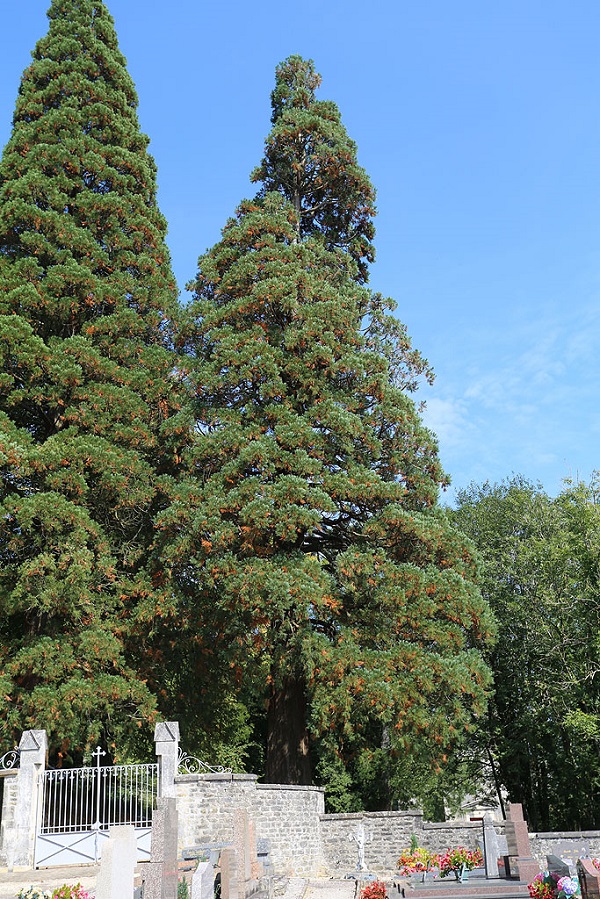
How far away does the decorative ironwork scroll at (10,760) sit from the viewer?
44.3 ft

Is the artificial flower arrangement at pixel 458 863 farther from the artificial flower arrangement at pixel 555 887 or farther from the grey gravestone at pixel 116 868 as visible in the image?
the grey gravestone at pixel 116 868

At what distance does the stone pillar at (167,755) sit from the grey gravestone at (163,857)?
456cm

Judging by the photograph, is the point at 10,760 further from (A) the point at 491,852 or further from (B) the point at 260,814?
(A) the point at 491,852

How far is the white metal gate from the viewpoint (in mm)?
12680

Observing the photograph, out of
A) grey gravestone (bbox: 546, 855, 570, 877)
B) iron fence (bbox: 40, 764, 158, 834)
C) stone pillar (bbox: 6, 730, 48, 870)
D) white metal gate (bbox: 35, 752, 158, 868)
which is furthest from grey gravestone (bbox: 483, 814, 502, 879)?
stone pillar (bbox: 6, 730, 48, 870)

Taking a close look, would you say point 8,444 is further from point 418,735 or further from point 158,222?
point 418,735

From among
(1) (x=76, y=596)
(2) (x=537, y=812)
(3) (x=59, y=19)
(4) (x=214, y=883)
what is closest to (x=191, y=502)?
(1) (x=76, y=596)

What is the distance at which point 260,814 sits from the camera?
13.8 metres

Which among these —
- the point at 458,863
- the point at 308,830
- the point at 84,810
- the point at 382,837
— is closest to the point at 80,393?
the point at 84,810

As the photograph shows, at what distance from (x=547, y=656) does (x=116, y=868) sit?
16.8 meters

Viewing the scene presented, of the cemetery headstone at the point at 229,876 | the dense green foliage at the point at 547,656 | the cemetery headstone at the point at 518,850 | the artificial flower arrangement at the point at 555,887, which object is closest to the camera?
the artificial flower arrangement at the point at 555,887

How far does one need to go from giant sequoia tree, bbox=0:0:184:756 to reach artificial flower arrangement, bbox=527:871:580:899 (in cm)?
849

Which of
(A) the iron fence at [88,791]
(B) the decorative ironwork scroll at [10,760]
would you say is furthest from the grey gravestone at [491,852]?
(B) the decorative ironwork scroll at [10,760]

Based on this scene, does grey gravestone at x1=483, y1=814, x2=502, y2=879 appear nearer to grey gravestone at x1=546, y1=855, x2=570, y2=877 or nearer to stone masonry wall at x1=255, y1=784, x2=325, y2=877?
grey gravestone at x1=546, y1=855, x2=570, y2=877
